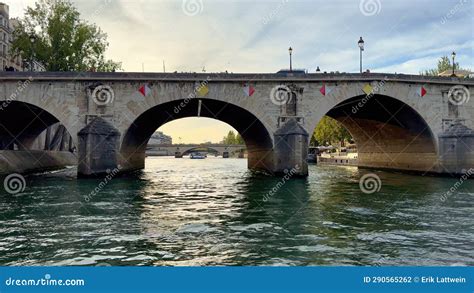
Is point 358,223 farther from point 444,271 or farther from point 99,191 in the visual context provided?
point 99,191

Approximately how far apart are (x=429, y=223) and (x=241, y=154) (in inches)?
4262

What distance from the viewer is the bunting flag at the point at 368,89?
32.6 m

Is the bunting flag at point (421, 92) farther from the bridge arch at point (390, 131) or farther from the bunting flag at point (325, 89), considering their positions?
the bunting flag at point (325, 89)

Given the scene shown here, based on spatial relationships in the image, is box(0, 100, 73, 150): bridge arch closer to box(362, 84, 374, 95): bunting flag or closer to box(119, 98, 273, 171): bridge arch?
box(119, 98, 273, 171): bridge arch

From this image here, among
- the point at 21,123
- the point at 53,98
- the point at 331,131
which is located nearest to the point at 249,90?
the point at 53,98

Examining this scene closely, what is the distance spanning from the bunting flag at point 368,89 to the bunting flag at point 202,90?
12926 mm

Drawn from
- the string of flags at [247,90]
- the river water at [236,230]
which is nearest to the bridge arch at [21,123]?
the string of flags at [247,90]

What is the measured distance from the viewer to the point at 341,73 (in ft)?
106

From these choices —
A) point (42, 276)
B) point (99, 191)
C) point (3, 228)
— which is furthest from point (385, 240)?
point (99, 191)

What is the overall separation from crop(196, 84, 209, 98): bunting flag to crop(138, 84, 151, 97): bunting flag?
3864 millimetres

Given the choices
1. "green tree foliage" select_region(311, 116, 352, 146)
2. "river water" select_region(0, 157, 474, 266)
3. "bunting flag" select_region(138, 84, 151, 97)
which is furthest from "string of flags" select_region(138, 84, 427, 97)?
"green tree foliage" select_region(311, 116, 352, 146)

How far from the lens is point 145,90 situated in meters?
31.2

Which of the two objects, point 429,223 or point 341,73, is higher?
point 341,73

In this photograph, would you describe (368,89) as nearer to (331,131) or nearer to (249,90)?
(249,90)
